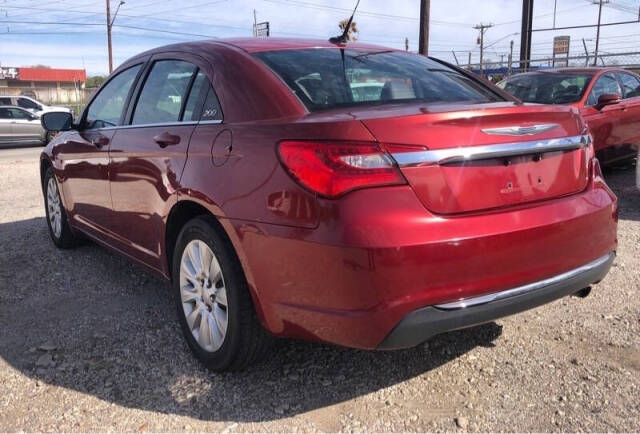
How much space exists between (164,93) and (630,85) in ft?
25.5

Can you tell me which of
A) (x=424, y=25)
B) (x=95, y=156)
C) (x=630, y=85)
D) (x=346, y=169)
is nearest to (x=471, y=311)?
(x=346, y=169)

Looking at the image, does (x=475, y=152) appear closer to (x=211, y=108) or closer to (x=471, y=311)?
(x=471, y=311)

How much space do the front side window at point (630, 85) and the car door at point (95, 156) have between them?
23.8 feet

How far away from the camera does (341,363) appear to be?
3.19 meters

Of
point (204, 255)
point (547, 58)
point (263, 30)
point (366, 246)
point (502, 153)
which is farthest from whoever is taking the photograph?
point (263, 30)

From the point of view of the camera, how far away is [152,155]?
3420 mm

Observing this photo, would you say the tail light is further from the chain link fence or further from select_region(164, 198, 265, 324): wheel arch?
the chain link fence

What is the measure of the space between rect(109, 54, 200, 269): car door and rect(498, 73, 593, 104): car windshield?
18.4 feet

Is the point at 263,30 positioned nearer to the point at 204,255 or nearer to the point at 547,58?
the point at 547,58

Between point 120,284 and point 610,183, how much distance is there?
631 centimetres

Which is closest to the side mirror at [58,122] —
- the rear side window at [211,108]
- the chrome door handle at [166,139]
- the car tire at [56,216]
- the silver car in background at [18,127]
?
the car tire at [56,216]

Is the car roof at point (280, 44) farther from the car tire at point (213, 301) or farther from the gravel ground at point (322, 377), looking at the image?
the gravel ground at point (322, 377)

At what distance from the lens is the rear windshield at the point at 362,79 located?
114 inches

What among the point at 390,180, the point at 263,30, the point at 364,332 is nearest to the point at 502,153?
the point at 390,180
